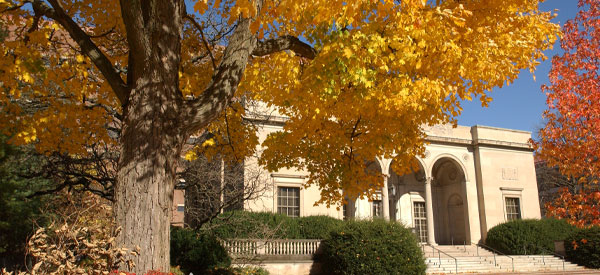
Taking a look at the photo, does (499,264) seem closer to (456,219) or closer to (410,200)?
(456,219)

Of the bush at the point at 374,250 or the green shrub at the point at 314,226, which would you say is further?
the green shrub at the point at 314,226

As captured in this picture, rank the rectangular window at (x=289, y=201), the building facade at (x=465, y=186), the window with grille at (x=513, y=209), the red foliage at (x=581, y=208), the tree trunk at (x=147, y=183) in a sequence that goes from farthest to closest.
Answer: the window with grille at (x=513, y=209) < the building facade at (x=465, y=186) < the rectangular window at (x=289, y=201) < the red foliage at (x=581, y=208) < the tree trunk at (x=147, y=183)

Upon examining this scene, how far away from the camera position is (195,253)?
11.1 metres

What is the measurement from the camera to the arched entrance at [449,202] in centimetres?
2869

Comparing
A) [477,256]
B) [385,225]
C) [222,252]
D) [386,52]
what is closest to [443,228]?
[477,256]

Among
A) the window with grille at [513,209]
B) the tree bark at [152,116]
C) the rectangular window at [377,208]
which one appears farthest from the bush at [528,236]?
the tree bark at [152,116]

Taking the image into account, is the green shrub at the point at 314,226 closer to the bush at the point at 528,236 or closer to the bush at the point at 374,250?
the bush at the point at 374,250

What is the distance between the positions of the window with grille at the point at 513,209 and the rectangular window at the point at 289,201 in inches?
613

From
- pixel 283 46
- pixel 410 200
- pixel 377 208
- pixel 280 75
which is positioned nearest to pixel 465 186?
pixel 410 200

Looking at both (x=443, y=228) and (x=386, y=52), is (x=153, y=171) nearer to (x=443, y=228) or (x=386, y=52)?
(x=386, y=52)

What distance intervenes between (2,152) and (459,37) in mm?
12914

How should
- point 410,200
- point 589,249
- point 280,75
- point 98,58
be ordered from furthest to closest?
point 410,200
point 589,249
point 280,75
point 98,58

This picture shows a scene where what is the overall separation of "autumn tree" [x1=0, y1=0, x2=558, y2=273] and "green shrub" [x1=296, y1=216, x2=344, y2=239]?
36.3ft

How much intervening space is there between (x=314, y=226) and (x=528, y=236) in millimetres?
13480
